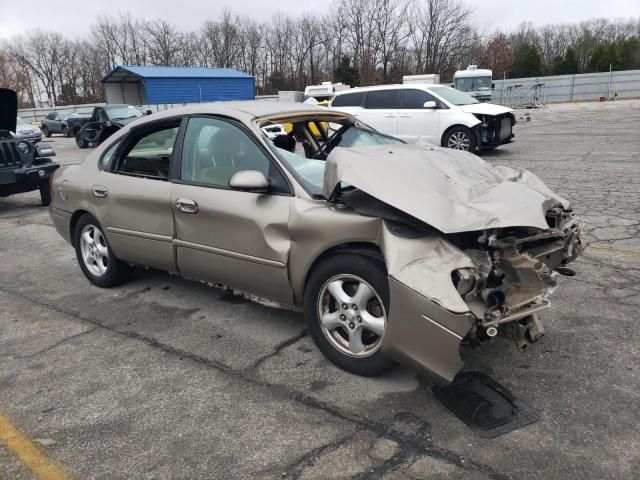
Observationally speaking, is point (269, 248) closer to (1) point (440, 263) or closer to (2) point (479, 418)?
(1) point (440, 263)

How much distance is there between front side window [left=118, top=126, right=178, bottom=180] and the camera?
13.6 feet

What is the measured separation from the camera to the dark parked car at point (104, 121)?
20.2 meters

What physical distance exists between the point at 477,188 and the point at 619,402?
4.61 feet

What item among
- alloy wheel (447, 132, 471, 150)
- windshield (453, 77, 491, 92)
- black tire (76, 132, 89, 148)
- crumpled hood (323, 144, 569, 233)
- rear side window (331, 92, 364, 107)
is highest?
windshield (453, 77, 491, 92)

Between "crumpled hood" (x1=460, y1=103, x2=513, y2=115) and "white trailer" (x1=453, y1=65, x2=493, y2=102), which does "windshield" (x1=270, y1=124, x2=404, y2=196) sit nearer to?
"crumpled hood" (x1=460, y1=103, x2=513, y2=115)

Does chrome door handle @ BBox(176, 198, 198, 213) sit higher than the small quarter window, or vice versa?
the small quarter window

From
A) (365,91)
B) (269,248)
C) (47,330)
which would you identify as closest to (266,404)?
(269,248)

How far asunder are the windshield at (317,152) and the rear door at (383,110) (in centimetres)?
860

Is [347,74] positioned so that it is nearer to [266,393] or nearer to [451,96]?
[451,96]

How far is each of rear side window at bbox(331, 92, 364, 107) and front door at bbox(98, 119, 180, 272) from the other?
9896mm

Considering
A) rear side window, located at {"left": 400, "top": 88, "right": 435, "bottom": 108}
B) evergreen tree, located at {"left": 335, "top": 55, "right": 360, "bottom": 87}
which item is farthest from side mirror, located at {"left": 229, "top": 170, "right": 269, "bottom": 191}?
evergreen tree, located at {"left": 335, "top": 55, "right": 360, "bottom": 87}

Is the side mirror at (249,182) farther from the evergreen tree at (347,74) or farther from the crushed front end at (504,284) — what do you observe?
the evergreen tree at (347,74)

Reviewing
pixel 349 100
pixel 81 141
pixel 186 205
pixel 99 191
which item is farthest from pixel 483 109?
pixel 81 141

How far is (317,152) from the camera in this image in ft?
14.4
